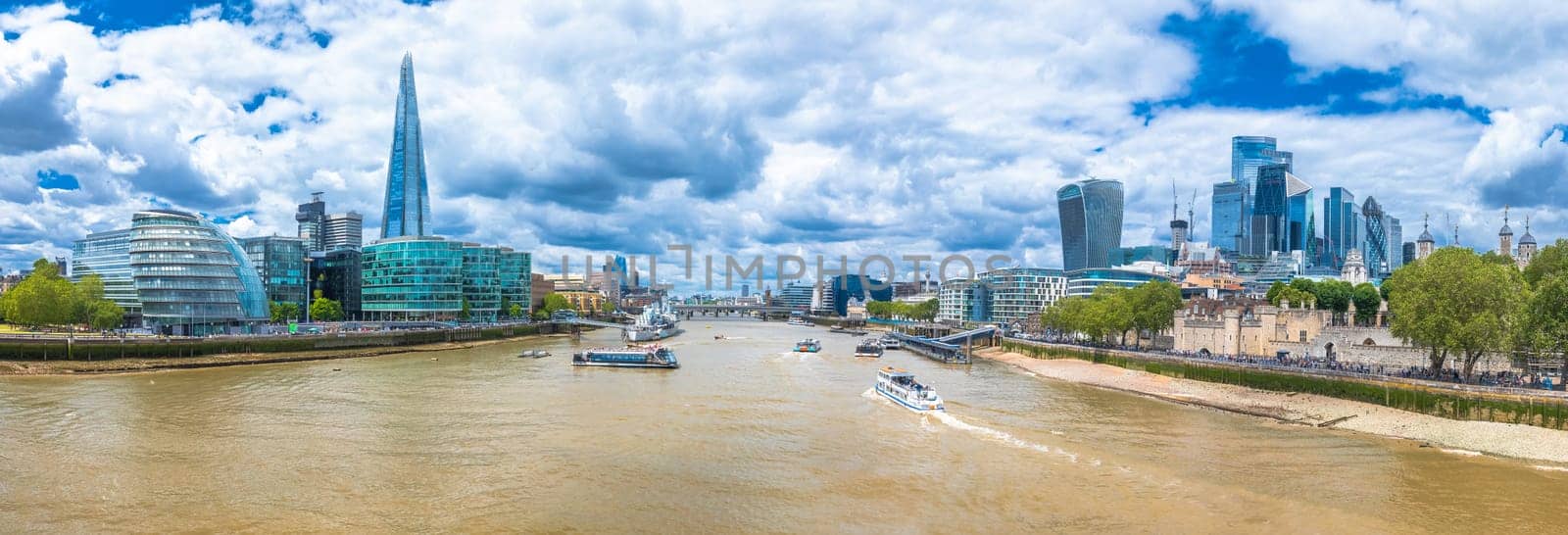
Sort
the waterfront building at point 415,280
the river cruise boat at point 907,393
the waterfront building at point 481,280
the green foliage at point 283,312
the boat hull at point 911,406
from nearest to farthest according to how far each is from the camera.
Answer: the boat hull at point 911,406
the river cruise boat at point 907,393
the green foliage at point 283,312
the waterfront building at point 415,280
the waterfront building at point 481,280

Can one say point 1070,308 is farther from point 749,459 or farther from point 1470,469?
point 749,459

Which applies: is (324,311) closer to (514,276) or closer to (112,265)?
(112,265)

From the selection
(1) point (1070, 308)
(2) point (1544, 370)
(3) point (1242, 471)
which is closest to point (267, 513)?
(3) point (1242, 471)

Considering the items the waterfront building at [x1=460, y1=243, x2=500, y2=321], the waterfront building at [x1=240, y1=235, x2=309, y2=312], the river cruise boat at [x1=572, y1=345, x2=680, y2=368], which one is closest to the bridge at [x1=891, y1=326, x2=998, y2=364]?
the river cruise boat at [x1=572, y1=345, x2=680, y2=368]

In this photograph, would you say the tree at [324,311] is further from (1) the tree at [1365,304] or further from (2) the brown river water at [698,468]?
(1) the tree at [1365,304]

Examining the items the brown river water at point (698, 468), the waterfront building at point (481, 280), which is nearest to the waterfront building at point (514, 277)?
the waterfront building at point (481, 280)

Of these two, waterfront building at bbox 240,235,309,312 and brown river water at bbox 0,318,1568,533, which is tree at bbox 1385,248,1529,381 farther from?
waterfront building at bbox 240,235,309,312

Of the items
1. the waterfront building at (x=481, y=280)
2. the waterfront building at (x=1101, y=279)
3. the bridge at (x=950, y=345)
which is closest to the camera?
the bridge at (x=950, y=345)
